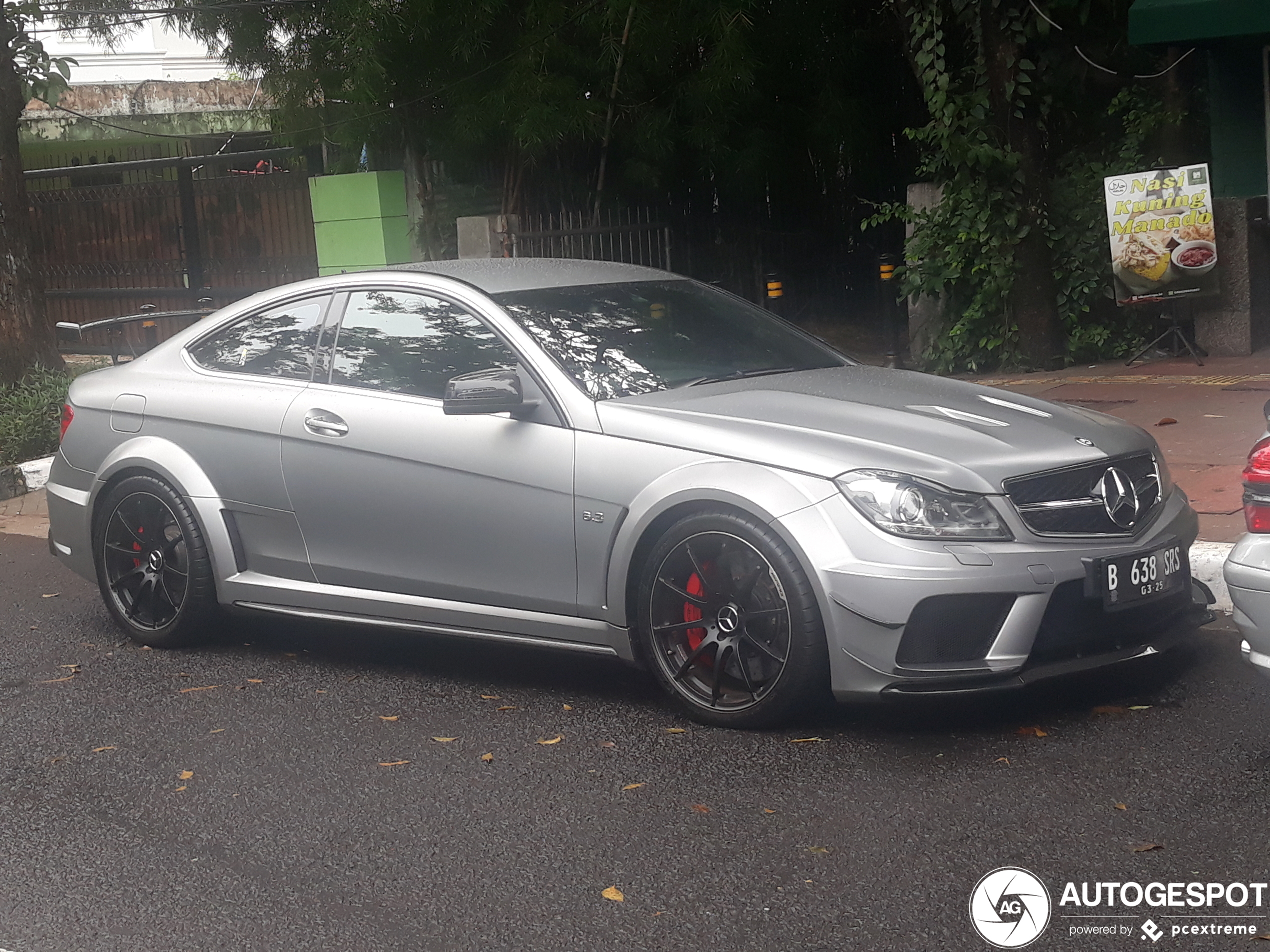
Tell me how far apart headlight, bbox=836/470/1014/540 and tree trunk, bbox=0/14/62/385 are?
997 cm

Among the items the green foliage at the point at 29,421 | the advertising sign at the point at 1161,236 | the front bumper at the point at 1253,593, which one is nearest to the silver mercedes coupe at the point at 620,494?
the front bumper at the point at 1253,593

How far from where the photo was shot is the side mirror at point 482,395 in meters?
5.27

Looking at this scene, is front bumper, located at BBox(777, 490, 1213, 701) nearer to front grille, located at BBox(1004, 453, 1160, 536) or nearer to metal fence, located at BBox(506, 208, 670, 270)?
→ front grille, located at BBox(1004, 453, 1160, 536)

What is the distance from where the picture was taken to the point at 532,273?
6.20 m

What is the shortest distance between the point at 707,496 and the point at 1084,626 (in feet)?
4.02

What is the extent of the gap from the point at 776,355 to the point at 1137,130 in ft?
26.2

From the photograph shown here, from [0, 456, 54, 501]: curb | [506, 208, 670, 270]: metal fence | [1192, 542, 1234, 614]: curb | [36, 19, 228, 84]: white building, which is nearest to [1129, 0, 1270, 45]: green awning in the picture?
[506, 208, 670, 270]: metal fence

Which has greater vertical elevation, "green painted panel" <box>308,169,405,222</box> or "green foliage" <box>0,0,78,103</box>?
"green foliage" <box>0,0,78,103</box>

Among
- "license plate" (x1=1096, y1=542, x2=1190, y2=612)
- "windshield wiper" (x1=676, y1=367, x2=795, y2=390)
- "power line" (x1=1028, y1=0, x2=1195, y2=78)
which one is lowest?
"license plate" (x1=1096, y1=542, x2=1190, y2=612)

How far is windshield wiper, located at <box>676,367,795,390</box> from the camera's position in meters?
5.62

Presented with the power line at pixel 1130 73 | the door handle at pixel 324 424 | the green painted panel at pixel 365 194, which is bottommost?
the door handle at pixel 324 424

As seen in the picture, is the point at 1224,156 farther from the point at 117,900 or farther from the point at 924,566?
the point at 117,900

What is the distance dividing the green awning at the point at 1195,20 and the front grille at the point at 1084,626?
8.16m

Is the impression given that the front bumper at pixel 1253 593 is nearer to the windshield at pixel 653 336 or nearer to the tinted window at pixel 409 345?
the windshield at pixel 653 336
